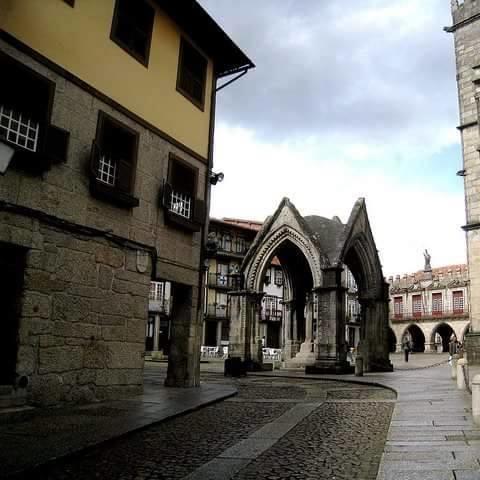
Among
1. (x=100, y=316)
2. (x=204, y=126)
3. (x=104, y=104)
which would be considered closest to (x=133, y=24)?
(x=104, y=104)

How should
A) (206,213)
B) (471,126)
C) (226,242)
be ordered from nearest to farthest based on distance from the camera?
(206,213) → (471,126) → (226,242)

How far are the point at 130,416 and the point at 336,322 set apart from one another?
45.9 feet

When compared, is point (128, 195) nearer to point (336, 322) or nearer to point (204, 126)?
point (204, 126)

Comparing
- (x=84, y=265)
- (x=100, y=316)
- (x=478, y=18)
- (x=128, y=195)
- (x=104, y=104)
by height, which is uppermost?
(x=478, y=18)

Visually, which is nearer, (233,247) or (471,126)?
(471,126)

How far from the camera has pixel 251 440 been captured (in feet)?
22.4

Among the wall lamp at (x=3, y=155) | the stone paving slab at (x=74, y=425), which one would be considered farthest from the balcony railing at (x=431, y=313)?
the wall lamp at (x=3, y=155)

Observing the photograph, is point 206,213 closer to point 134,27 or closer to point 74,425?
point 134,27

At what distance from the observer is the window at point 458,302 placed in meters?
63.3

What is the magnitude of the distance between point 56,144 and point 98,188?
1.16 meters

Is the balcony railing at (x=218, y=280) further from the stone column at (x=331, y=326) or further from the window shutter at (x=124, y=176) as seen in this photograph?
the window shutter at (x=124, y=176)

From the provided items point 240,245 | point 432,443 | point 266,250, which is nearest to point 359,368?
point 266,250

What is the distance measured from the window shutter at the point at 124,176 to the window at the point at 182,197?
1095mm

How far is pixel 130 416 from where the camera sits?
26.3 ft
